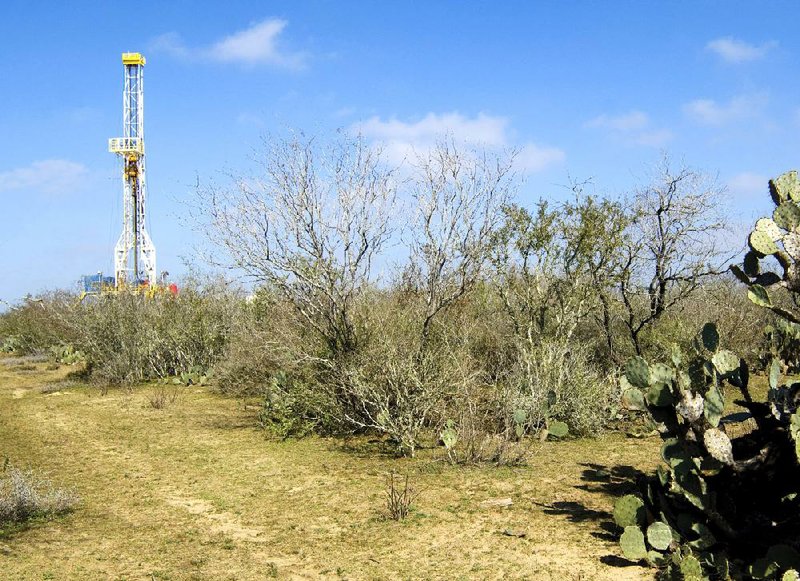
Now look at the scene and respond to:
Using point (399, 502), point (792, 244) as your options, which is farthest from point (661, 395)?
point (399, 502)

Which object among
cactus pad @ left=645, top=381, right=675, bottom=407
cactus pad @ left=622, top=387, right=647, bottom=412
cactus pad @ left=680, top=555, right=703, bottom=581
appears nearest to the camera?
cactus pad @ left=680, top=555, right=703, bottom=581

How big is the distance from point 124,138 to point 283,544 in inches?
1116

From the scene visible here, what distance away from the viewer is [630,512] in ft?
18.6

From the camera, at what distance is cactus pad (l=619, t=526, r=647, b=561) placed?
5383 mm

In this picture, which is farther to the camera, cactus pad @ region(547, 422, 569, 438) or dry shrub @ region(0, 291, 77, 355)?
dry shrub @ region(0, 291, 77, 355)

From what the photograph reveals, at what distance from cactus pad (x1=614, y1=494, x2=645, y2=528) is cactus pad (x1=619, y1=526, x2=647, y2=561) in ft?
0.55

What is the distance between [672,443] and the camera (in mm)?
5633

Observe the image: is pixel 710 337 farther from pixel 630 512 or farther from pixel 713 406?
pixel 630 512

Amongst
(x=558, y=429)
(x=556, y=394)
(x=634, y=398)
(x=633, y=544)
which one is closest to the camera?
(x=633, y=544)

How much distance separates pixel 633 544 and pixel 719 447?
100cm

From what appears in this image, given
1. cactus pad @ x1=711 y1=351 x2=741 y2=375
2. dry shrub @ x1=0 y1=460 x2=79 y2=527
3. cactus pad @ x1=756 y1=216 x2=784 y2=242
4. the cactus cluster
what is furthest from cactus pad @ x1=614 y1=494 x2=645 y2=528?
dry shrub @ x1=0 y1=460 x2=79 y2=527

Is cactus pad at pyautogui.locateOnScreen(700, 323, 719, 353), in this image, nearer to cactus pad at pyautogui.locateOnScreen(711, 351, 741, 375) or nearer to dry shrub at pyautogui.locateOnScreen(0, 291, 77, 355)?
cactus pad at pyautogui.locateOnScreen(711, 351, 741, 375)

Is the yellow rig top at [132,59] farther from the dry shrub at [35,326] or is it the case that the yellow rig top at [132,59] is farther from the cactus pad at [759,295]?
the cactus pad at [759,295]

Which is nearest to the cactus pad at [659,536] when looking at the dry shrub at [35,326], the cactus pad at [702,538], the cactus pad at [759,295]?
the cactus pad at [702,538]
